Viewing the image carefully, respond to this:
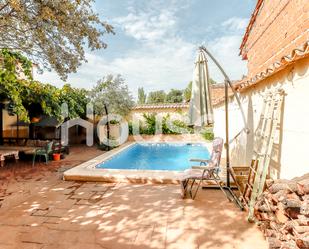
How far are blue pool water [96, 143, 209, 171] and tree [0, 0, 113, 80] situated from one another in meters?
4.58

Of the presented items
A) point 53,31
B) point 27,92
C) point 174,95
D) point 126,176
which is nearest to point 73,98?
point 27,92

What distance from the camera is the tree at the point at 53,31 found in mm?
6617

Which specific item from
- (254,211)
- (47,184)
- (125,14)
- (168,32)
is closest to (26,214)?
(47,184)

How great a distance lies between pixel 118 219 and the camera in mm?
4254

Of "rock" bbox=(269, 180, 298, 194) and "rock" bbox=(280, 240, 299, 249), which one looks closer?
"rock" bbox=(280, 240, 299, 249)

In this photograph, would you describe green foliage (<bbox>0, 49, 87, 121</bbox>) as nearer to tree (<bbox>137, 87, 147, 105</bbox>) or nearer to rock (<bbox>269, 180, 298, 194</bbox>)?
rock (<bbox>269, 180, 298, 194</bbox>)

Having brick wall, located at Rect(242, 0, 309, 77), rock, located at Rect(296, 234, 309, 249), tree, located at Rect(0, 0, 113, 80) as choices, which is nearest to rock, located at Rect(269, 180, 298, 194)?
rock, located at Rect(296, 234, 309, 249)

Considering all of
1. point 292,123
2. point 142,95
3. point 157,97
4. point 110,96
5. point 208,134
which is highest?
point 142,95

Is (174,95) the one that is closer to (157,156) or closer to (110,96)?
(110,96)

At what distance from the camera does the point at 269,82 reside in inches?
197

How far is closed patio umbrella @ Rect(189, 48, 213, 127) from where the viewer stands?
5.45m

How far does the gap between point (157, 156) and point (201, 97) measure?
8.71 meters

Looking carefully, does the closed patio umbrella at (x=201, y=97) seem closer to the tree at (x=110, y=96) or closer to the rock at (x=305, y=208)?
the rock at (x=305, y=208)

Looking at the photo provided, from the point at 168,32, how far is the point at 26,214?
44.5 feet
